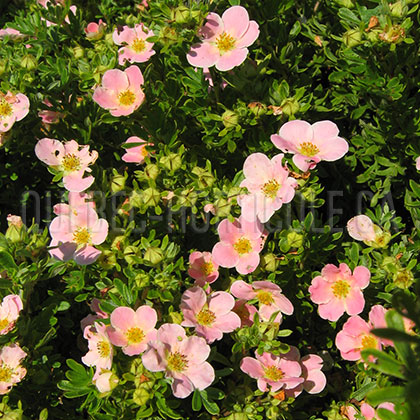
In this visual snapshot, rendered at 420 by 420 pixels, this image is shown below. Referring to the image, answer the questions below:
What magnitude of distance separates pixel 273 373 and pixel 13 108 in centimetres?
145

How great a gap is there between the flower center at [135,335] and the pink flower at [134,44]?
1.16 metres

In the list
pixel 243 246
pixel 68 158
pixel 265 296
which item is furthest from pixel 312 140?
pixel 68 158

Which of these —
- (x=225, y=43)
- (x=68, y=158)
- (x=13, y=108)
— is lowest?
(x=68, y=158)

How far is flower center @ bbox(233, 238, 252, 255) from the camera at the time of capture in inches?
86.7

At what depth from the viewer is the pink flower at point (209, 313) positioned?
2057 millimetres

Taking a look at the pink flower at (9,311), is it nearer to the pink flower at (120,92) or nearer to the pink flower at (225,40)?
the pink flower at (120,92)

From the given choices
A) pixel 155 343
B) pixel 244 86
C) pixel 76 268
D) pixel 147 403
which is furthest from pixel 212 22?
pixel 147 403


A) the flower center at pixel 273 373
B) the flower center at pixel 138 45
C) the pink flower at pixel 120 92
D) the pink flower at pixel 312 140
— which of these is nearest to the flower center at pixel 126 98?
the pink flower at pixel 120 92

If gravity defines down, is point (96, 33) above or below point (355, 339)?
above

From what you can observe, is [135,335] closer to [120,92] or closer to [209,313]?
[209,313]

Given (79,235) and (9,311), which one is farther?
(79,235)

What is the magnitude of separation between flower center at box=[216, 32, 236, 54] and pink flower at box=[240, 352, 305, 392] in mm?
1170

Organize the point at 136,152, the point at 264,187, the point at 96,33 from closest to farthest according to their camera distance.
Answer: the point at 264,187, the point at 136,152, the point at 96,33

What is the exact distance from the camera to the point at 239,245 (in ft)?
7.23
